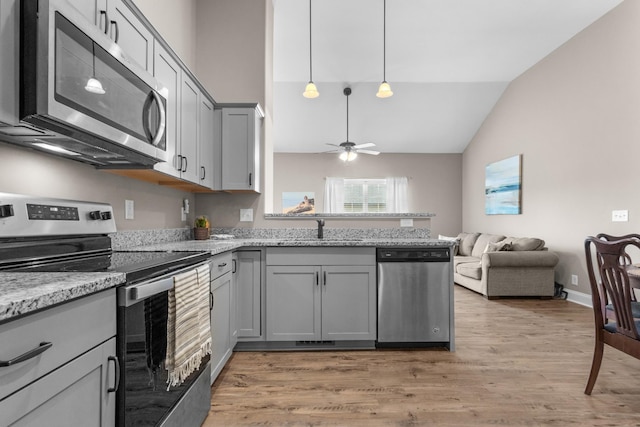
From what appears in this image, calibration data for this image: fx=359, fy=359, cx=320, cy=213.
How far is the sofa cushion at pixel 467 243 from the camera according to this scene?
6.86 metres

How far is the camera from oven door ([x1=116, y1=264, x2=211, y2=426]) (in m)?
1.11

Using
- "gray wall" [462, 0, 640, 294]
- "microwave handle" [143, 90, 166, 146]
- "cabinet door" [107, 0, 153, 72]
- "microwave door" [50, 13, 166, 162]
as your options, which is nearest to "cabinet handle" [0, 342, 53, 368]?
"microwave door" [50, 13, 166, 162]

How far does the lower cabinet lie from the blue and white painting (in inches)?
209

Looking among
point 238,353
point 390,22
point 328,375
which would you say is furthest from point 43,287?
point 390,22

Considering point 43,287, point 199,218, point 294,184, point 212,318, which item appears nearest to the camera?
point 43,287

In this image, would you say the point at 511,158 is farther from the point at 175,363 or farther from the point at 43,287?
the point at 43,287

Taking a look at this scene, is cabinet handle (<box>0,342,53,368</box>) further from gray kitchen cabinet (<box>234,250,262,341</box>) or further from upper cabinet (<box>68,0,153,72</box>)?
gray kitchen cabinet (<box>234,250,262,341</box>)

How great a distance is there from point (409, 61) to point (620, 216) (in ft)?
11.6

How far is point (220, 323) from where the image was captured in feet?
7.64

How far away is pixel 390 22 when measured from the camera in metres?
4.50

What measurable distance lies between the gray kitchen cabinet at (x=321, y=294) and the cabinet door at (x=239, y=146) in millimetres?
807

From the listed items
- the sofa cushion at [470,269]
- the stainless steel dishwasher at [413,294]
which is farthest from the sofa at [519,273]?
the stainless steel dishwasher at [413,294]

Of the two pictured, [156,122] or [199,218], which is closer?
[156,122]

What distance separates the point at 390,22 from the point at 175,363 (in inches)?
178
